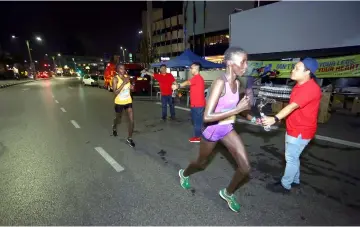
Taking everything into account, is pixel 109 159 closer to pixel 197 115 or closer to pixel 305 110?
pixel 197 115

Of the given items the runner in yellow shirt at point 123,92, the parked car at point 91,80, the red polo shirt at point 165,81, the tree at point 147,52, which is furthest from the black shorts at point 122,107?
the tree at point 147,52

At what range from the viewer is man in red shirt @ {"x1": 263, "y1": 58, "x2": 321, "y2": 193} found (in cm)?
313

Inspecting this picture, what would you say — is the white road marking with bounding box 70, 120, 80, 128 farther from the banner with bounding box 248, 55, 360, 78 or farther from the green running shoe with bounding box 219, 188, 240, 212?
the banner with bounding box 248, 55, 360, 78

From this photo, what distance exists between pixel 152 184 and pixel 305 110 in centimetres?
253

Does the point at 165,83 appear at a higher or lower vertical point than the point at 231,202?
higher

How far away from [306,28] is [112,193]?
13.3 meters

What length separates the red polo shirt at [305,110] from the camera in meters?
3.15

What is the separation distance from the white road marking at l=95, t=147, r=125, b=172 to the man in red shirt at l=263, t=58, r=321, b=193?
290 cm

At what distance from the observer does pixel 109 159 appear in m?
5.10

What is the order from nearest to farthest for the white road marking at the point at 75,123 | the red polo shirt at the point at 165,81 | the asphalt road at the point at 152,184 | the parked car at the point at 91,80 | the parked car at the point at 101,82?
the asphalt road at the point at 152,184
the white road marking at the point at 75,123
the red polo shirt at the point at 165,81
the parked car at the point at 101,82
the parked car at the point at 91,80

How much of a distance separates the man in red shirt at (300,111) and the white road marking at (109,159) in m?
2.90

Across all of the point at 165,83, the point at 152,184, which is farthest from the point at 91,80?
the point at 152,184

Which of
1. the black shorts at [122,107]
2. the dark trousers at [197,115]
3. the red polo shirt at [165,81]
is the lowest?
the dark trousers at [197,115]

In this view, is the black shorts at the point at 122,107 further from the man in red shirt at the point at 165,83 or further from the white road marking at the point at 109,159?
the man in red shirt at the point at 165,83
